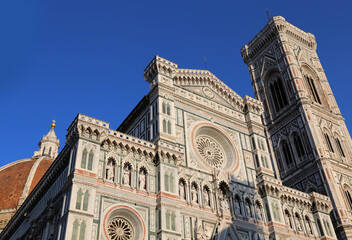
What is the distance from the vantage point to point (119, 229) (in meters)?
21.0

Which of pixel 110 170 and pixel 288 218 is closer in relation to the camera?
pixel 110 170

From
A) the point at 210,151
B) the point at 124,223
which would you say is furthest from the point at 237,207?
the point at 124,223

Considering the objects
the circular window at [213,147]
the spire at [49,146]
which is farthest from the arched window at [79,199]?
the spire at [49,146]

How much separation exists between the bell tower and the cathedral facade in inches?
5.9

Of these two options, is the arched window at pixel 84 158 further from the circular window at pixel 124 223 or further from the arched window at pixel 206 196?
the arched window at pixel 206 196

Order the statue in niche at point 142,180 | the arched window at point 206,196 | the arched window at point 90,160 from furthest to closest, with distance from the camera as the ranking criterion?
1. the arched window at point 206,196
2. the statue in niche at point 142,180
3. the arched window at point 90,160

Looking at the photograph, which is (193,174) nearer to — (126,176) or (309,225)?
(126,176)

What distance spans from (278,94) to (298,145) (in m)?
8.70

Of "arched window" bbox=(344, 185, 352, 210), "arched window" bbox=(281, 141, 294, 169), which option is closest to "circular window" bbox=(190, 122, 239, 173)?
"arched window" bbox=(281, 141, 294, 169)

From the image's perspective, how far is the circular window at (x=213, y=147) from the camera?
28055mm

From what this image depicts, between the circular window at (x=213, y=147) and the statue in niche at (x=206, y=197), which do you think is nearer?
the statue in niche at (x=206, y=197)

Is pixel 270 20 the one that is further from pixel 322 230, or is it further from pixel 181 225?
pixel 181 225

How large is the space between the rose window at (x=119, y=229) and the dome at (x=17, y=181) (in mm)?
32515

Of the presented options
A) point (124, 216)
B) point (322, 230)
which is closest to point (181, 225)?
point (124, 216)
